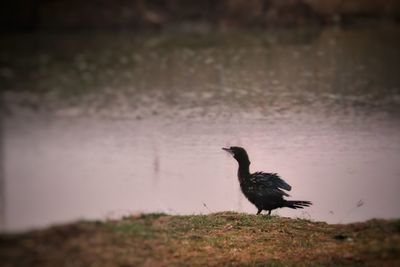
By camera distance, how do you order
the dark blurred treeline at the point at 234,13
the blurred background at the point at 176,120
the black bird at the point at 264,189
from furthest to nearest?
the dark blurred treeline at the point at 234,13 → the blurred background at the point at 176,120 → the black bird at the point at 264,189

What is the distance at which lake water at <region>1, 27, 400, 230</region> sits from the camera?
473 inches

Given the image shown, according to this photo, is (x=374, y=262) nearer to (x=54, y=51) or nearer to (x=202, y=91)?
(x=202, y=91)

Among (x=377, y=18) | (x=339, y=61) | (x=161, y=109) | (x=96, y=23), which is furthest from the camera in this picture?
(x=377, y=18)

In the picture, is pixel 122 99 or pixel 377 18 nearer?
pixel 122 99

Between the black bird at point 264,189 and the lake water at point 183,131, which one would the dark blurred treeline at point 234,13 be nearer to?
the lake water at point 183,131

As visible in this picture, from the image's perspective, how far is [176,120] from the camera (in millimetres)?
19594

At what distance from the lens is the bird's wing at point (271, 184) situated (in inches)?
437

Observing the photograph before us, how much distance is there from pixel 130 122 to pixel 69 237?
11458 mm

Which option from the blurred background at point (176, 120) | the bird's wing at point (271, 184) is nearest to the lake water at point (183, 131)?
the blurred background at point (176, 120)

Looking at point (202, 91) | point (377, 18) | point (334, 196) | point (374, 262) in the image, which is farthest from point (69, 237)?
point (377, 18)

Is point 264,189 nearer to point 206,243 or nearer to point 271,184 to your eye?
point 271,184

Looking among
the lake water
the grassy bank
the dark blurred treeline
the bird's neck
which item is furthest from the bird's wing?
the dark blurred treeline

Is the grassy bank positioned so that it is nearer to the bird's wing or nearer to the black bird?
the black bird

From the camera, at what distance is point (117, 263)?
8.06 metres
